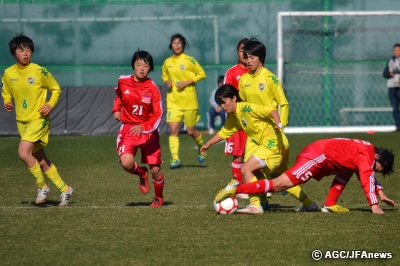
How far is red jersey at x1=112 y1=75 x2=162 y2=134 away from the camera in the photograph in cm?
823

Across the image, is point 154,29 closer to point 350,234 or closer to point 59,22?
point 59,22

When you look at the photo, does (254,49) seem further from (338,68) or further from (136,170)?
(338,68)

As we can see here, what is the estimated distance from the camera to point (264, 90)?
8.23 meters

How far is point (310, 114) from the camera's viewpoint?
20.4 metres

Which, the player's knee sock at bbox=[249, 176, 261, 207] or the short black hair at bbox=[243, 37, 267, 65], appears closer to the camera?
the player's knee sock at bbox=[249, 176, 261, 207]

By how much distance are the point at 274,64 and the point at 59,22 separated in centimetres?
600

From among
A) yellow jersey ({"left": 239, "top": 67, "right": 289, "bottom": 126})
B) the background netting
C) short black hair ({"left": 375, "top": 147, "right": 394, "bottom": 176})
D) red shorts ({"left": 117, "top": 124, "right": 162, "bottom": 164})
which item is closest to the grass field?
short black hair ({"left": 375, "top": 147, "right": 394, "bottom": 176})

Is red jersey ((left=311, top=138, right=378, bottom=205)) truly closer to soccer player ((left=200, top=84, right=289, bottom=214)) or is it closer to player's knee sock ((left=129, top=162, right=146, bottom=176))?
soccer player ((left=200, top=84, right=289, bottom=214))

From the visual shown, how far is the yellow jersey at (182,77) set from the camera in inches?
516

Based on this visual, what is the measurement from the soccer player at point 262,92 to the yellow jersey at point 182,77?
4734mm

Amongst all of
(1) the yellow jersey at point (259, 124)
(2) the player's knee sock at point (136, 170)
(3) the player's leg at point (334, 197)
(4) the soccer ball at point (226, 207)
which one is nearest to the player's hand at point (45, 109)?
(2) the player's knee sock at point (136, 170)

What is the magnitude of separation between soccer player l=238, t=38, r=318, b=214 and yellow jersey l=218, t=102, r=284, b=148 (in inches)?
4.4

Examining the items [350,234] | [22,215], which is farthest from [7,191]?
[350,234]

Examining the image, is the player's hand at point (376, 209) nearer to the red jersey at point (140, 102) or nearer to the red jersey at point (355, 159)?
the red jersey at point (355, 159)
